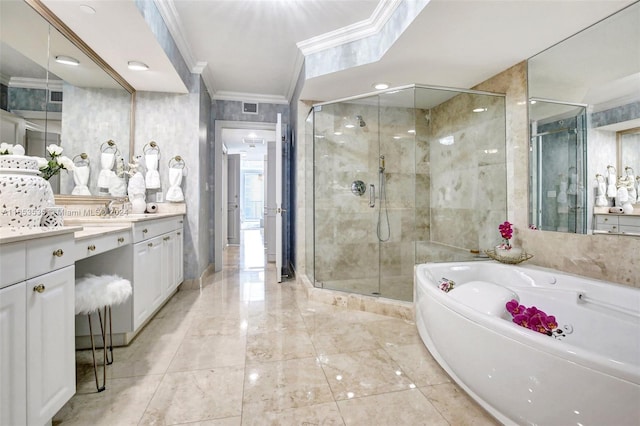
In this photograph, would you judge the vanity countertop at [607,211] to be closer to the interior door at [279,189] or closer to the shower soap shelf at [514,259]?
the shower soap shelf at [514,259]

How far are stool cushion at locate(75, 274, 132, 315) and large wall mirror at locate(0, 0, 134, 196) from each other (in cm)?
98

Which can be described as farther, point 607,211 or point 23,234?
point 607,211

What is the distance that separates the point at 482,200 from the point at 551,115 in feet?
3.28

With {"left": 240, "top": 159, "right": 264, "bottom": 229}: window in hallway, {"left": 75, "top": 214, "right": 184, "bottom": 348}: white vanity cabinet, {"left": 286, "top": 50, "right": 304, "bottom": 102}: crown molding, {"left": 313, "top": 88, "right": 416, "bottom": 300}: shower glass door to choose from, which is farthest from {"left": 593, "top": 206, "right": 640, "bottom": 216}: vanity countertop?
{"left": 240, "top": 159, "right": 264, "bottom": 229}: window in hallway

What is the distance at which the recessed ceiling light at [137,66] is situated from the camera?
2.62m

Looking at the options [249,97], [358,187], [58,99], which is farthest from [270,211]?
[58,99]

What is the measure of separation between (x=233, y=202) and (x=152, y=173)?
3.93 meters

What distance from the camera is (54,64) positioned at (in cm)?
204

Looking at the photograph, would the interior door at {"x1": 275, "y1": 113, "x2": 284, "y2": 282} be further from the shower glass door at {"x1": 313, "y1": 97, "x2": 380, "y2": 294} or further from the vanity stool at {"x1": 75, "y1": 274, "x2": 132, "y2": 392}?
the vanity stool at {"x1": 75, "y1": 274, "x2": 132, "y2": 392}

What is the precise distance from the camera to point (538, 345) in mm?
1070

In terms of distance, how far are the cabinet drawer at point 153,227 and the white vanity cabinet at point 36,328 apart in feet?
2.53

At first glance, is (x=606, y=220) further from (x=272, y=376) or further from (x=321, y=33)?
(x=321, y=33)

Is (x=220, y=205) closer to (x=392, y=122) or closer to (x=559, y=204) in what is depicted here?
(x=392, y=122)

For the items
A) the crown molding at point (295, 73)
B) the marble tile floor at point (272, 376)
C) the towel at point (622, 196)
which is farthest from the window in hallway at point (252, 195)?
the towel at point (622, 196)
